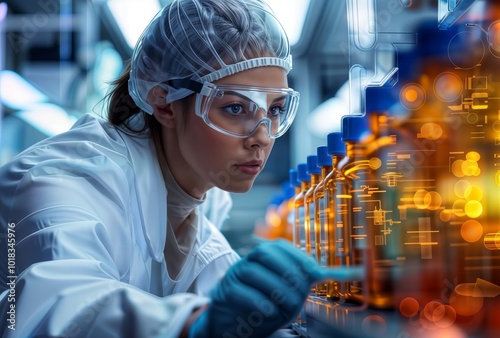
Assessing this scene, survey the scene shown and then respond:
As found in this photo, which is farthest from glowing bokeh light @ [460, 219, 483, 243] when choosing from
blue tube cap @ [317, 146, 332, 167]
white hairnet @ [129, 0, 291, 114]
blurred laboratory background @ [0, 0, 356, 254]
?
blurred laboratory background @ [0, 0, 356, 254]

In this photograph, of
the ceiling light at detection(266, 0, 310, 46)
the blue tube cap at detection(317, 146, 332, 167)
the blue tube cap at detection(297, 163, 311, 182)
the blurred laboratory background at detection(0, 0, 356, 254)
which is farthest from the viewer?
the blurred laboratory background at detection(0, 0, 356, 254)

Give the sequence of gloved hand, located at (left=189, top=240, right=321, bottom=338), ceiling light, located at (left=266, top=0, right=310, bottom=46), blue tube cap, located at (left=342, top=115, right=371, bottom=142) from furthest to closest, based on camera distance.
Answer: ceiling light, located at (left=266, top=0, right=310, bottom=46)
blue tube cap, located at (left=342, top=115, right=371, bottom=142)
gloved hand, located at (left=189, top=240, right=321, bottom=338)

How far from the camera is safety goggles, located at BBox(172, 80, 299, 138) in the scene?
3.92 ft

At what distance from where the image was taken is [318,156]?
1.34 meters

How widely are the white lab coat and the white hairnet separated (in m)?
0.21

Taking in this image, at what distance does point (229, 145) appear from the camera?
125 centimetres

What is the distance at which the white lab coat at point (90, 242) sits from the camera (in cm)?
89

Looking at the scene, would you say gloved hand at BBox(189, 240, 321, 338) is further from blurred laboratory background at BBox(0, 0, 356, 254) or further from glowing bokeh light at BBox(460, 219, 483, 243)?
blurred laboratory background at BBox(0, 0, 356, 254)

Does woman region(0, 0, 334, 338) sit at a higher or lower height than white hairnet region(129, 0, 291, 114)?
lower

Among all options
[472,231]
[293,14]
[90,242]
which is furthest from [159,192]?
[293,14]

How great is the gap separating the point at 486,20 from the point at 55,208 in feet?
2.70

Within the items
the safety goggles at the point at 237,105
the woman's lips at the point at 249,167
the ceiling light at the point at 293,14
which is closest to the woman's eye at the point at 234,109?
the safety goggles at the point at 237,105

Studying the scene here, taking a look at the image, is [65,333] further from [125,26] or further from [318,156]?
[125,26]

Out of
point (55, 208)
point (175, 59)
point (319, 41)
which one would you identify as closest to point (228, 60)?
point (175, 59)
